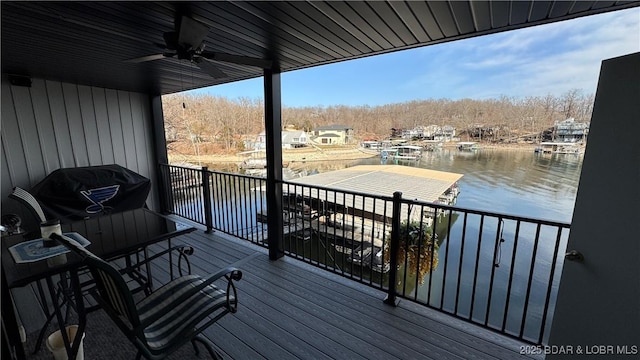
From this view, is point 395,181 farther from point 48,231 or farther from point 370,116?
point 48,231

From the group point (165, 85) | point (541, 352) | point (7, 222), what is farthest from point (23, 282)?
point (165, 85)

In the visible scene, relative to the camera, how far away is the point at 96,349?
181 centimetres

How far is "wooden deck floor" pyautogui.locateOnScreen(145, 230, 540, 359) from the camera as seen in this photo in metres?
1.81

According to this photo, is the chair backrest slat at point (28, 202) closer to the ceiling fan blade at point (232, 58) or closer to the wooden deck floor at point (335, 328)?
the wooden deck floor at point (335, 328)

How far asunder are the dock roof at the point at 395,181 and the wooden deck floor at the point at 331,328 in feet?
8.88

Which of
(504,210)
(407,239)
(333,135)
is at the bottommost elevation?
(407,239)

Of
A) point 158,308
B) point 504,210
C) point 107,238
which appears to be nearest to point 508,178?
point 504,210

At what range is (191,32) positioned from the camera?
177 centimetres

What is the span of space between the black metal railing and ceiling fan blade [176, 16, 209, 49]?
5.57 feet

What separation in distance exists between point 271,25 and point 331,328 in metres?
2.38

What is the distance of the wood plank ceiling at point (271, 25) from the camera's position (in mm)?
1595

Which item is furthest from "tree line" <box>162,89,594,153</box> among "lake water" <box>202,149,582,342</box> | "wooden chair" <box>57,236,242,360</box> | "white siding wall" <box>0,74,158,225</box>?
"wooden chair" <box>57,236,242,360</box>

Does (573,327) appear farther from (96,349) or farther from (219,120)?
(219,120)

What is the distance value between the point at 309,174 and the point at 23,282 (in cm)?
816
